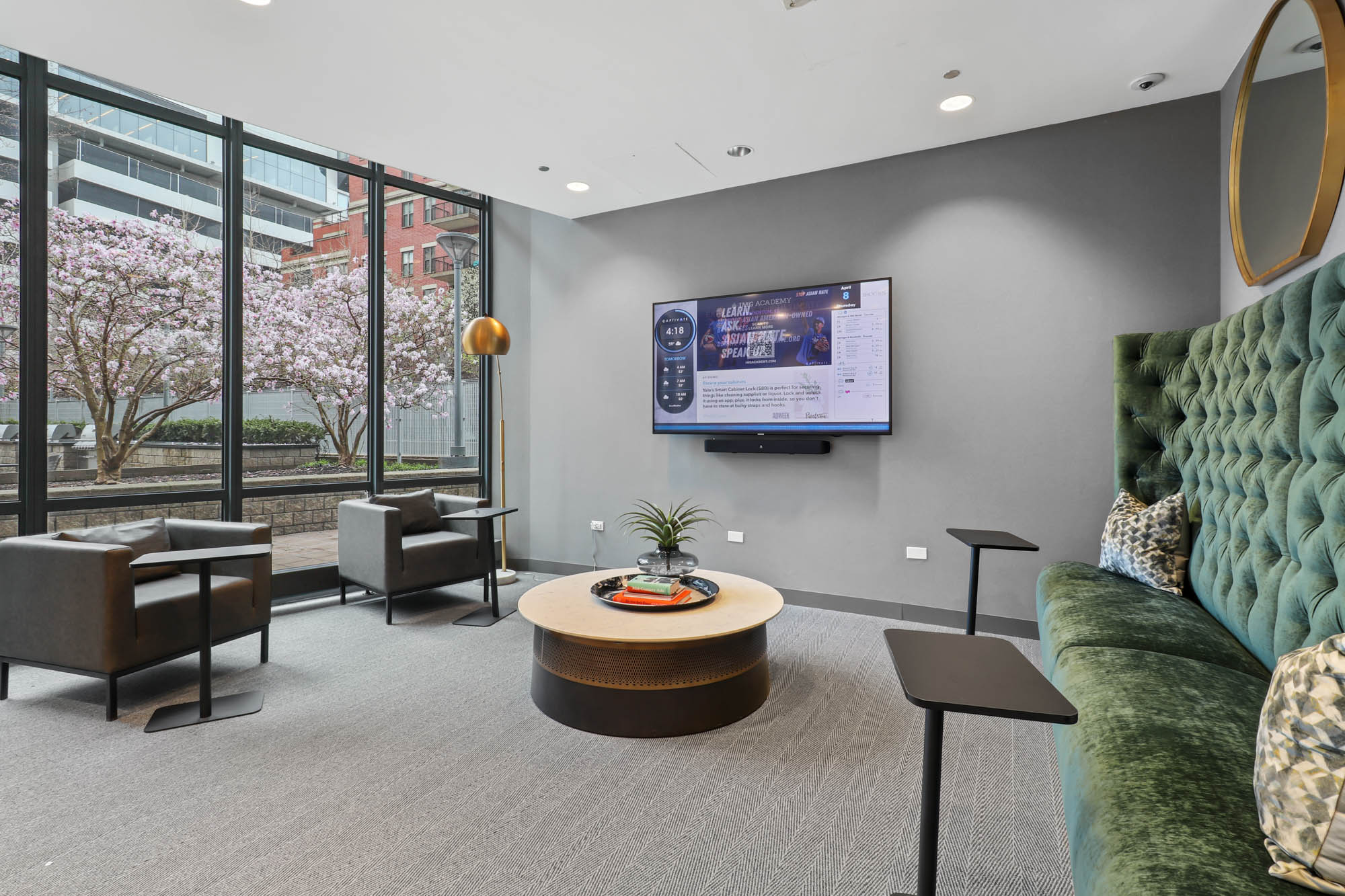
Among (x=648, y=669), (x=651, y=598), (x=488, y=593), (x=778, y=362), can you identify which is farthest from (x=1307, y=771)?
(x=488, y=593)

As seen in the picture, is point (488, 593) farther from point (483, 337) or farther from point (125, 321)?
point (125, 321)

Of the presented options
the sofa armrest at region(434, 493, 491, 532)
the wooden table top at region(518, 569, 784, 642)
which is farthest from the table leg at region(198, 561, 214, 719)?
the sofa armrest at region(434, 493, 491, 532)

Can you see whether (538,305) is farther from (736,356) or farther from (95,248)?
(95,248)

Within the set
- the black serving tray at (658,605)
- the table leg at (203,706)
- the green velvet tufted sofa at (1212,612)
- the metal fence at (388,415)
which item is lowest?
the table leg at (203,706)

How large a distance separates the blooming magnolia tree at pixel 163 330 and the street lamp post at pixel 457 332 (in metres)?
0.53

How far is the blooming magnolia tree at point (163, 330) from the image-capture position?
3330 mm

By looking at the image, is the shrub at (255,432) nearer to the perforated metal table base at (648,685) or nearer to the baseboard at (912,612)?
the perforated metal table base at (648,685)

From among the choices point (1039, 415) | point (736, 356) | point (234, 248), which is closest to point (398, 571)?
point (234, 248)

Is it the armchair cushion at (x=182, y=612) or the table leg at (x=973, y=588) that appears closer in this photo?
the armchair cushion at (x=182, y=612)

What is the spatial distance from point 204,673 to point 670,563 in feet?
6.32

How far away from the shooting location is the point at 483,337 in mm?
4441

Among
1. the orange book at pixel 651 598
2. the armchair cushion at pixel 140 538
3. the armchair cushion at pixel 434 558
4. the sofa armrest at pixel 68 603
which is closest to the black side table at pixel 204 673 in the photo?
the sofa armrest at pixel 68 603

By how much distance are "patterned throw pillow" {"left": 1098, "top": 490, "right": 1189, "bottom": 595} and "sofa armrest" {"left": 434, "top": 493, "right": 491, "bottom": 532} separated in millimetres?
3605

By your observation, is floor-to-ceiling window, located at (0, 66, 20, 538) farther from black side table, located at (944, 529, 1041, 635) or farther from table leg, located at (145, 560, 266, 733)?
black side table, located at (944, 529, 1041, 635)
